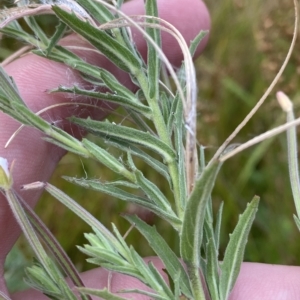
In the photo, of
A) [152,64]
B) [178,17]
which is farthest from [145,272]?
[178,17]

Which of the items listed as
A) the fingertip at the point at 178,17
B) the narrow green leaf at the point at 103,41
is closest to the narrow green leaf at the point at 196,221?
the narrow green leaf at the point at 103,41

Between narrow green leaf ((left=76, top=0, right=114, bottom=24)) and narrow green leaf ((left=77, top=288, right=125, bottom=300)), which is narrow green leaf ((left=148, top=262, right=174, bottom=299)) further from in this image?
narrow green leaf ((left=76, top=0, right=114, bottom=24))

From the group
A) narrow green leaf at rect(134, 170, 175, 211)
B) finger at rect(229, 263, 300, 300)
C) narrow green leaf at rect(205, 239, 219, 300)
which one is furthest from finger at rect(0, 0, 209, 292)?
finger at rect(229, 263, 300, 300)

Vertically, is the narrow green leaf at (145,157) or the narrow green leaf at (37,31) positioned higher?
the narrow green leaf at (37,31)

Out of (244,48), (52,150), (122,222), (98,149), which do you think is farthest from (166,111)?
(244,48)

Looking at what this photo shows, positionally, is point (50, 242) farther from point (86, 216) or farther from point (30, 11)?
point (30, 11)

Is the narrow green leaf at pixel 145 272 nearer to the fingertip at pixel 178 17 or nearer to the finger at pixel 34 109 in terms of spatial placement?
the finger at pixel 34 109

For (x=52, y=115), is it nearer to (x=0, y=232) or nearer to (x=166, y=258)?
(x=0, y=232)

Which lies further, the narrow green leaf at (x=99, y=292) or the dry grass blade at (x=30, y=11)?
the dry grass blade at (x=30, y=11)
